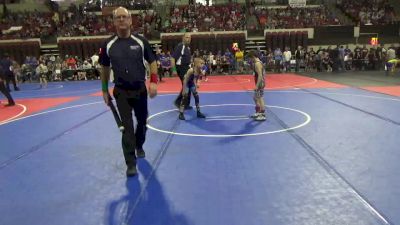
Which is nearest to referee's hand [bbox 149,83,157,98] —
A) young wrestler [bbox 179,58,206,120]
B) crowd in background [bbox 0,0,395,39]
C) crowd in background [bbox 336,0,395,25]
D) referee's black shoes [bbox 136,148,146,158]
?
referee's black shoes [bbox 136,148,146,158]

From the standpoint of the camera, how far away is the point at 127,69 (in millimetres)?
4945

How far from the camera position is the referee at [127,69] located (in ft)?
16.1

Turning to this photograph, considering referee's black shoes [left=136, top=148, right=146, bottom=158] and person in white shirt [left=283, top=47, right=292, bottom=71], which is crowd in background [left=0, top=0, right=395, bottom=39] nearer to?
person in white shirt [left=283, top=47, right=292, bottom=71]

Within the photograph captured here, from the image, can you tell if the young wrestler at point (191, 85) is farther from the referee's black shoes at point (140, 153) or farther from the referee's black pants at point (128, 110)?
the referee's black pants at point (128, 110)

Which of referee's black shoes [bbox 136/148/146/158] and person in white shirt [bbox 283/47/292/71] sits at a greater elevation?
person in white shirt [bbox 283/47/292/71]

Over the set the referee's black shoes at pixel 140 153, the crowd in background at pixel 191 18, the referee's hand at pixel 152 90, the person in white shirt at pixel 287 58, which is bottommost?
the referee's black shoes at pixel 140 153

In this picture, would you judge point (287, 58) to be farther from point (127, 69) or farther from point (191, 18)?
point (127, 69)

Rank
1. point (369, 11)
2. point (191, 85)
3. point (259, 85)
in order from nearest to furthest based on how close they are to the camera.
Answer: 1. point (259, 85)
2. point (191, 85)
3. point (369, 11)

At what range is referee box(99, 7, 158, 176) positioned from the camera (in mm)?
4898

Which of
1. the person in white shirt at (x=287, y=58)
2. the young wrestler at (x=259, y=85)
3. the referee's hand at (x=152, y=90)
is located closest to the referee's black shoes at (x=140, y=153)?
the referee's hand at (x=152, y=90)

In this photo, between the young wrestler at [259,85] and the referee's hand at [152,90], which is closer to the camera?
the referee's hand at [152,90]

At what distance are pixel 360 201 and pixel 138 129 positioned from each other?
3222mm

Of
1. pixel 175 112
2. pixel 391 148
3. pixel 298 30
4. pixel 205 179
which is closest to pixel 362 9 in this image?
pixel 298 30

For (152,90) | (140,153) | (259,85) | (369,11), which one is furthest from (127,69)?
(369,11)
